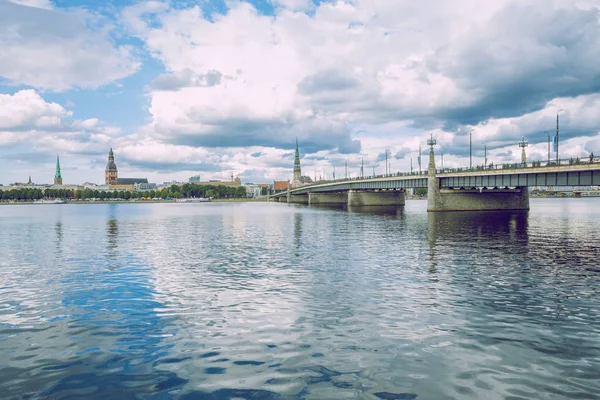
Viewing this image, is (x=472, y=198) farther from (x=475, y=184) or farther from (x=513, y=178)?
(x=513, y=178)

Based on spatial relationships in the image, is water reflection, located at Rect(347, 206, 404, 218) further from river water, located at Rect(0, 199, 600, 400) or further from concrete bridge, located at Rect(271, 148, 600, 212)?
river water, located at Rect(0, 199, 600, 400)

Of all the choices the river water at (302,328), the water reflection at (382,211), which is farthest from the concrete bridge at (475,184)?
the river water at (302,328)

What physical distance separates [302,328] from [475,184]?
9060 cm

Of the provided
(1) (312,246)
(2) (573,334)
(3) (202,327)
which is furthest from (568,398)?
(1) (312,246)

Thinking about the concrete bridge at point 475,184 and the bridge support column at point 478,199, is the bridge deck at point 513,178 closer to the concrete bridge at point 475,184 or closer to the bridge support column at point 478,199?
the concrete bridge at point 475,184

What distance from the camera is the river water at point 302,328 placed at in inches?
466

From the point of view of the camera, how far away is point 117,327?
56.0 feet

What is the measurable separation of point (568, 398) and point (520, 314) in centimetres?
779

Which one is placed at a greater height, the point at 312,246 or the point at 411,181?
the point at 411,181

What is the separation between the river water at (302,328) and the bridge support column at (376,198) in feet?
436

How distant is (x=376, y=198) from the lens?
167875mm

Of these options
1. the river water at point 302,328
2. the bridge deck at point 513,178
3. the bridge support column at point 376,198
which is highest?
the bridge deck at point 513,178

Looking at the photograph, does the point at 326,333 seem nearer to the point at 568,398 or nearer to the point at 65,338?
the point at 568,398

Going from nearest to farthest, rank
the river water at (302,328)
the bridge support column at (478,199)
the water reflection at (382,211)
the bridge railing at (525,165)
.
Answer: the river water at (302,328) < the bridge railing at (525,165) < the bridge support column at (478,199) < the water reflection at (382,211)
